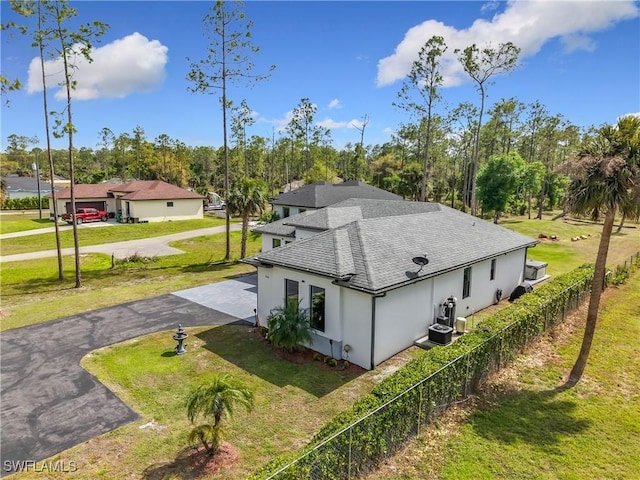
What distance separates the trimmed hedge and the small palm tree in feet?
14.4

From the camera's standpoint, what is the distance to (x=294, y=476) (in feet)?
19.6

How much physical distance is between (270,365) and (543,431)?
765 centimetres

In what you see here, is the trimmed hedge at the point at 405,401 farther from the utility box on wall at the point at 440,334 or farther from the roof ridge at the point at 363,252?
the roof ridge at the point at 363,252

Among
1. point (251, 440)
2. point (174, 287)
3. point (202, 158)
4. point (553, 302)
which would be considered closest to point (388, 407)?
point (251, 440)

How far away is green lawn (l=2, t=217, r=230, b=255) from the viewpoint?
108 ft

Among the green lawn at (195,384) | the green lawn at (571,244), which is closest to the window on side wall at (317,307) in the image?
the green lawn at (195,384)

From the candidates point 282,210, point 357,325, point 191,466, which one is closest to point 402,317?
point 357,325

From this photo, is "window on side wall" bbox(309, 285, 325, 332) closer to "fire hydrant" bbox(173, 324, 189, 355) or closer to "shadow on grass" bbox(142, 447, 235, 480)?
"fire hydrant" bbox(173, 324, 189, 355)

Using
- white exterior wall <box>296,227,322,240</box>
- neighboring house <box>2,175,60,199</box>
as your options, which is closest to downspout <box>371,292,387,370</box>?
white exterior wall <box>296,227,322,240</box>

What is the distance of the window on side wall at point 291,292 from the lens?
13.8 meters

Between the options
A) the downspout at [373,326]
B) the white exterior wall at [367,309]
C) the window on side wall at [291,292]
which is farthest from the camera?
the window on side wall at [291,292]

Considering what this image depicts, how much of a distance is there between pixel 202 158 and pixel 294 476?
4238 inches

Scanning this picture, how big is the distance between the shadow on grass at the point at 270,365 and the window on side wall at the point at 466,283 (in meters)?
6.70

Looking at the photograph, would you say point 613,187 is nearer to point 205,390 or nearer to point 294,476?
point 294,476
